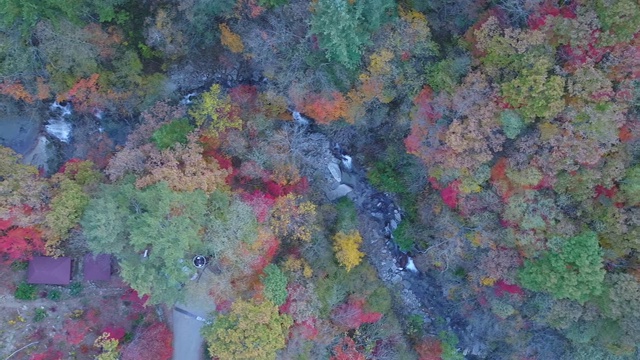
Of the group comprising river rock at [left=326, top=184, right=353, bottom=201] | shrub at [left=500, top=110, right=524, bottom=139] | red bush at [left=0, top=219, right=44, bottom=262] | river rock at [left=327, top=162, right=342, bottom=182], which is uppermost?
shrub at [left=500, top=110, right=524, bottom=139]

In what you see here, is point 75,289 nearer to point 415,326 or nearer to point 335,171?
point 335,171

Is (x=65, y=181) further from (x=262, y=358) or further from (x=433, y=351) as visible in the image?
(x=433, y=351)

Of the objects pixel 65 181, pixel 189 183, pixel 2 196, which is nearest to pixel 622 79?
pixel 189 183

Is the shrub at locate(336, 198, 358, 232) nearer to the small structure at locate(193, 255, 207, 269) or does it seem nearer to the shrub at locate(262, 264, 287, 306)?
the shrub at locate(262, 264, 287, 306)

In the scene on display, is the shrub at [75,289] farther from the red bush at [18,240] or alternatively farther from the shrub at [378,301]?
the shrub at [378,301]

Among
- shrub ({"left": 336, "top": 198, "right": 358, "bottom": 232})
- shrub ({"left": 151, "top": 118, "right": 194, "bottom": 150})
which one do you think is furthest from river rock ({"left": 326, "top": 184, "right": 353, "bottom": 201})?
shrub ({"left": 151, "top": 118, "right": 194, "bottom": 150})

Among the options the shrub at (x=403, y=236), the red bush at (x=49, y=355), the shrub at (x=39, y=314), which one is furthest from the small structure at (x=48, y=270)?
the shrub at (x=403, y=236)

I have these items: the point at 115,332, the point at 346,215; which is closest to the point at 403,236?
the point at 346,215

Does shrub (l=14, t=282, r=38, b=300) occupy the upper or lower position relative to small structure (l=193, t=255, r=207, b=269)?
lower
